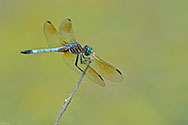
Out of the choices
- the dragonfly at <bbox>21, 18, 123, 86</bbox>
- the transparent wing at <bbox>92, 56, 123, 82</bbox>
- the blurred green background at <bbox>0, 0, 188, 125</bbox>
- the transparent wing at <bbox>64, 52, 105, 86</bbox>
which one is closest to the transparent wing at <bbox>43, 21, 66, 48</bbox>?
the dragonfly at <bbox>21, 18, 123, 86</bbox>

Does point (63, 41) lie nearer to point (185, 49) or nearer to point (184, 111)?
point (184, 111)

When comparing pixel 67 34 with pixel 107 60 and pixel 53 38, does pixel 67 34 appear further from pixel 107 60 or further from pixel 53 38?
pixel 107 60

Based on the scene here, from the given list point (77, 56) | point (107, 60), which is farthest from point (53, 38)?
point (107, 60)

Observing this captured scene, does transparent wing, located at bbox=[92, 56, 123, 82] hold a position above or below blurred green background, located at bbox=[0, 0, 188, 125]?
below

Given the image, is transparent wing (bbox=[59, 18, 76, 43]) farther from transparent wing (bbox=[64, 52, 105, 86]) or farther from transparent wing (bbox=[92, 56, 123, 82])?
transparent wing (bbox=[92, 56, 123, 82])

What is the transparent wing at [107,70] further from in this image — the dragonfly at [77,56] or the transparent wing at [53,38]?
the transparent wing at [53,38]

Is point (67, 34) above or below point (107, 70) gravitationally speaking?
above
